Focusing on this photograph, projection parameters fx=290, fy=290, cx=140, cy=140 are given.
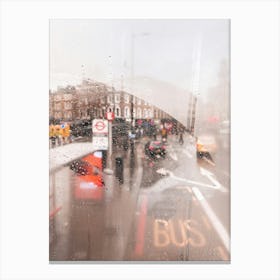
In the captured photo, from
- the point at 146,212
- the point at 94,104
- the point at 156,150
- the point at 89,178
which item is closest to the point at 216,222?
the point at 146,212

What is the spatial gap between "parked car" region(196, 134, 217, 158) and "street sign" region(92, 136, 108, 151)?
0.63 metres

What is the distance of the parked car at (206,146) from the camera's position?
6.45 feet

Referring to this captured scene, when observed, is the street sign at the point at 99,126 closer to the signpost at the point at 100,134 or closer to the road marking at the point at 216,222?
the signpost at the point at 100,134

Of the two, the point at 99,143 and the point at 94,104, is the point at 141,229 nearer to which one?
the point at 99,143

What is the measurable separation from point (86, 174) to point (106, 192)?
0.18 m

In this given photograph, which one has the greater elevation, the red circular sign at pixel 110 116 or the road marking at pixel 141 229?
the red circular sign at pixel 110 116

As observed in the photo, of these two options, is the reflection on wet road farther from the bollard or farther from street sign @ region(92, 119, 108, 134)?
street sign @ region(92, 119, 108, 134)

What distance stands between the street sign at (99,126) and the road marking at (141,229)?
0.53 m

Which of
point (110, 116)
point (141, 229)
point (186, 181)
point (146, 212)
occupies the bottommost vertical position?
point (141, 229)

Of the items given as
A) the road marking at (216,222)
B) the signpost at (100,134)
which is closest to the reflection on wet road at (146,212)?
the road marking at (216,222)

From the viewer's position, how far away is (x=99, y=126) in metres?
1.98
